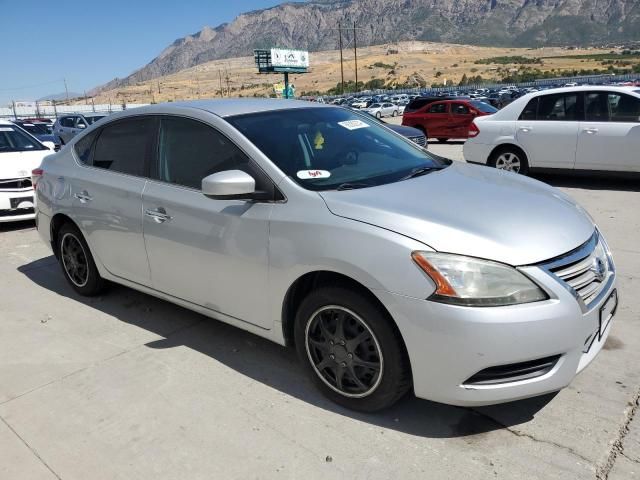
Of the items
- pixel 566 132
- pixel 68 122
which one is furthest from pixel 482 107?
pixel 68 122

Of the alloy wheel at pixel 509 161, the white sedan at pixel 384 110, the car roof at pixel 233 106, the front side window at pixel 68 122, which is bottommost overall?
the white sedan at pixel 384 110

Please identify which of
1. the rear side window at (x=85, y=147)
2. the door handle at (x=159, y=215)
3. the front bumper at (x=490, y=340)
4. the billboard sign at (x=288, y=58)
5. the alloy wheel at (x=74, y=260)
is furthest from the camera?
the billboard sign at (x=288, y=58)

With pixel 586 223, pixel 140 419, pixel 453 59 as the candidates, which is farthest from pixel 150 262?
pixel 453 59

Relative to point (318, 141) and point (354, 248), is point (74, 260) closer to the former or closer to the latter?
point (318, 141)

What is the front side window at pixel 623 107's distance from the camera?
26.7 feet

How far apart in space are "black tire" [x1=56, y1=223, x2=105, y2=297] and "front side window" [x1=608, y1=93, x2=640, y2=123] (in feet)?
24.6

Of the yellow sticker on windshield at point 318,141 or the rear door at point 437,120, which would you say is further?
the rear door at point 437,120

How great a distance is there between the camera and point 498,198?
3.05 meters

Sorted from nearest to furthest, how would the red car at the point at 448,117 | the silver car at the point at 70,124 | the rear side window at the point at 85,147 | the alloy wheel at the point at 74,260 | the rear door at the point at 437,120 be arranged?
the rear side window at the point at 85,147 → the alloy wheel at the point at 74,260 → the red car at the point at 448,117 → the rear door at the point at 437,120 → the silver car at the point at 70,124

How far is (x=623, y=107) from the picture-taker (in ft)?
27.0

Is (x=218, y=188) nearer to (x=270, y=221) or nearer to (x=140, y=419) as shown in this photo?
(x=270, y=221)

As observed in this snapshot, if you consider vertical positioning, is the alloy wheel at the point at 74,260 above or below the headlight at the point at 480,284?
below

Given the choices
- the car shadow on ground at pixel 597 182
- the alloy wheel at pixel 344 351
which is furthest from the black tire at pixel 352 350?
the car shadow on ground at pixel 597 182

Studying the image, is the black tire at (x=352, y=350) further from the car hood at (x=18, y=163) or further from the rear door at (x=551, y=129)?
the rear door at (x=551, y=129)
